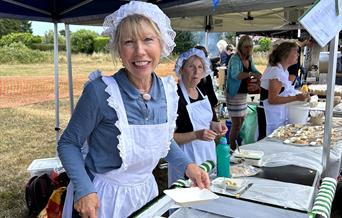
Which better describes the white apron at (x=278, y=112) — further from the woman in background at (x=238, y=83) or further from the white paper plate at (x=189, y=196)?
the white paper plate at (x=189, y=196)

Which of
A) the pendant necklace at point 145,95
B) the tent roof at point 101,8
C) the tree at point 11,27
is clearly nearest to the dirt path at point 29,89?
the tent roof at point 101,8

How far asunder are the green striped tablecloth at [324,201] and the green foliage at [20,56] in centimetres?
1865

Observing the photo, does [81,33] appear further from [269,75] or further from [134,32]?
[134,32]

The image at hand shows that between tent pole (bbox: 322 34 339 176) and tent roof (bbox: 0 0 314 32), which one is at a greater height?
tent roof (bbox: 0 0 314 32)

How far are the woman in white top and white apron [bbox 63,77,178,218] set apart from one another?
6.09ft

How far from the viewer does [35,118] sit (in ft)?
26.9

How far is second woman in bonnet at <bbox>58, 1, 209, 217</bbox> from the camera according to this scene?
3.93 feet

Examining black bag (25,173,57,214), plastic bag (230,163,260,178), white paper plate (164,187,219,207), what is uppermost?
white paper plate (164,187,219,207)

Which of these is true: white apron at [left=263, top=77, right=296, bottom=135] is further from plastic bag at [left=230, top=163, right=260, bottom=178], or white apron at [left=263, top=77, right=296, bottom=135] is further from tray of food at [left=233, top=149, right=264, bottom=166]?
plastic bag at [left=230, top=163, right=260, bottom=178]

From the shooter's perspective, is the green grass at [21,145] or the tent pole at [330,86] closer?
the tent pole at [330,86]

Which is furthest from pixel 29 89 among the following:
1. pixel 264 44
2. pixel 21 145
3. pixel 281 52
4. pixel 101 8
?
pixel 264 44

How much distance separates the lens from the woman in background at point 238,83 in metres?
4.61

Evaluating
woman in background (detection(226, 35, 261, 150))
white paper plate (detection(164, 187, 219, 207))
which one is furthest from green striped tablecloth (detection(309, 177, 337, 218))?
woman in background (detection(226, 35, 261, 150))

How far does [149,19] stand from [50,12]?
269 centimetres
